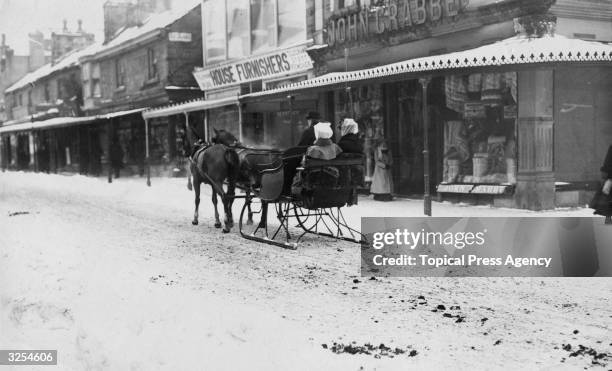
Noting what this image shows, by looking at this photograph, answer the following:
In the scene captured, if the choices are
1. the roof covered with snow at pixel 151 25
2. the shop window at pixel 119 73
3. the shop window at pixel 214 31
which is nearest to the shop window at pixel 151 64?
the roof covered with snow at pixel 151 25

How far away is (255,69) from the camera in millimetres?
22391

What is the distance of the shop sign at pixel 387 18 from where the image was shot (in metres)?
14.3

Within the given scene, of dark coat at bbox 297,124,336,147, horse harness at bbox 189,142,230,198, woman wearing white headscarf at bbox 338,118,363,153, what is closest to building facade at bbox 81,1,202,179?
horse harness at bbox 189,142,230,198

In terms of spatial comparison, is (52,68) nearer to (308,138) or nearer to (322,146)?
(308,138)

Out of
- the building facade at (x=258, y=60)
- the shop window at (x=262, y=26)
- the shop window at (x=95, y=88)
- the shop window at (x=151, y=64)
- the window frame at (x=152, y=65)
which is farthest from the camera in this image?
the shop window at (x=95, y=88)

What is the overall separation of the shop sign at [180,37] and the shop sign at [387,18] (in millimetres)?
11682

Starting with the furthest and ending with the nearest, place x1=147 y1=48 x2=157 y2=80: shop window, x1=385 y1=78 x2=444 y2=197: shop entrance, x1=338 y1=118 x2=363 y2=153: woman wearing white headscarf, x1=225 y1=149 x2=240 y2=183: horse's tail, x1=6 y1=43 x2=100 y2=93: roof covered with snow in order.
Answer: x1=6 y1=43 x2=100 y2=93: roof covered with snow
x1=147 y1=48 x2=157 y2=80: shop window
x1=385 y1=78 x2=444 y2=197: shop entrance
x1=225 y1=149 x2=240 y2=183: horse's tail
x1=338 y1=118 x2=363 y2=153: woman wearing white headscarf

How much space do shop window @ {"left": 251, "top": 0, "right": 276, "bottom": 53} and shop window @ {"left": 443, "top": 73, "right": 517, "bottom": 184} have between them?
8.59 m

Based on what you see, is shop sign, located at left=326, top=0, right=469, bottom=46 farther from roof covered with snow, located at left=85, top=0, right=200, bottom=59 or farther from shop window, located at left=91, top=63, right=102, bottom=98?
shop window, located at left=91, top=63, right=102, bottom=98

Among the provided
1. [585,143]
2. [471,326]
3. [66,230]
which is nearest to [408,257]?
[471,326]

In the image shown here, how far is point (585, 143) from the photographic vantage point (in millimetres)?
12672

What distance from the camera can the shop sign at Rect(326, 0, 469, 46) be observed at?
46.8ft

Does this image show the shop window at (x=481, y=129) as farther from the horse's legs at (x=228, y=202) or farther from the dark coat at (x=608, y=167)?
the horse's legs at (x=228, y=202)

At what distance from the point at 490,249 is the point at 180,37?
2405 centimetres
